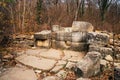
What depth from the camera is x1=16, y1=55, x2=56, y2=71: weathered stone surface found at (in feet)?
15.9

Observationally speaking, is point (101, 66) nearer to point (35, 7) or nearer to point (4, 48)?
point (4, 48)

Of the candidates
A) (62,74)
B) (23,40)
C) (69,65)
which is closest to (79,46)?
(69,65)

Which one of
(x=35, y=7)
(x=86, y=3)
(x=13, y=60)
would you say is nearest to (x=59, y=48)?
(x=13, y=60)

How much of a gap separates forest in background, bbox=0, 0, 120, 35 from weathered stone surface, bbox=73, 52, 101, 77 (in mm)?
2802

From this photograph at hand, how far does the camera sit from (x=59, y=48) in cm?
680

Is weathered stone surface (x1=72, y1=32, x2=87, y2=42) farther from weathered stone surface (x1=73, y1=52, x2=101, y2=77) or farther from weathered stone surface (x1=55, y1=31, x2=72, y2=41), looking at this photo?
weathered stone surface (x1=73, y1=52, x2=101, y2=77)

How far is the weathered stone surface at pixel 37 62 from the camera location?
15.9 feet

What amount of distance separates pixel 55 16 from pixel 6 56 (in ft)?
22.4

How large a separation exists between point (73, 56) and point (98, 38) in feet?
3.64

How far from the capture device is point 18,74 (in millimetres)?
4359

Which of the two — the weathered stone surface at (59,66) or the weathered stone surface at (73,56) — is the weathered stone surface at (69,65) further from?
the weathered stone surface at (73,56)

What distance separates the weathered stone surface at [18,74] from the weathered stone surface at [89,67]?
116 centimetres

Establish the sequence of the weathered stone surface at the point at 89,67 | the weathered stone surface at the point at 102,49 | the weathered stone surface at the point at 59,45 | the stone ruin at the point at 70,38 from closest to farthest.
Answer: the weathered stone surface at the point at 89,67, the weathered stone surface at the point at 102,49, the stone ruin at the point at 70,38, the weathered stone surface at the point at 59,45

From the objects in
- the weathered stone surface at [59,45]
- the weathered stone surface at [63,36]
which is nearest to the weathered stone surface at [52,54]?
the weathered stone surface at [59,45]
